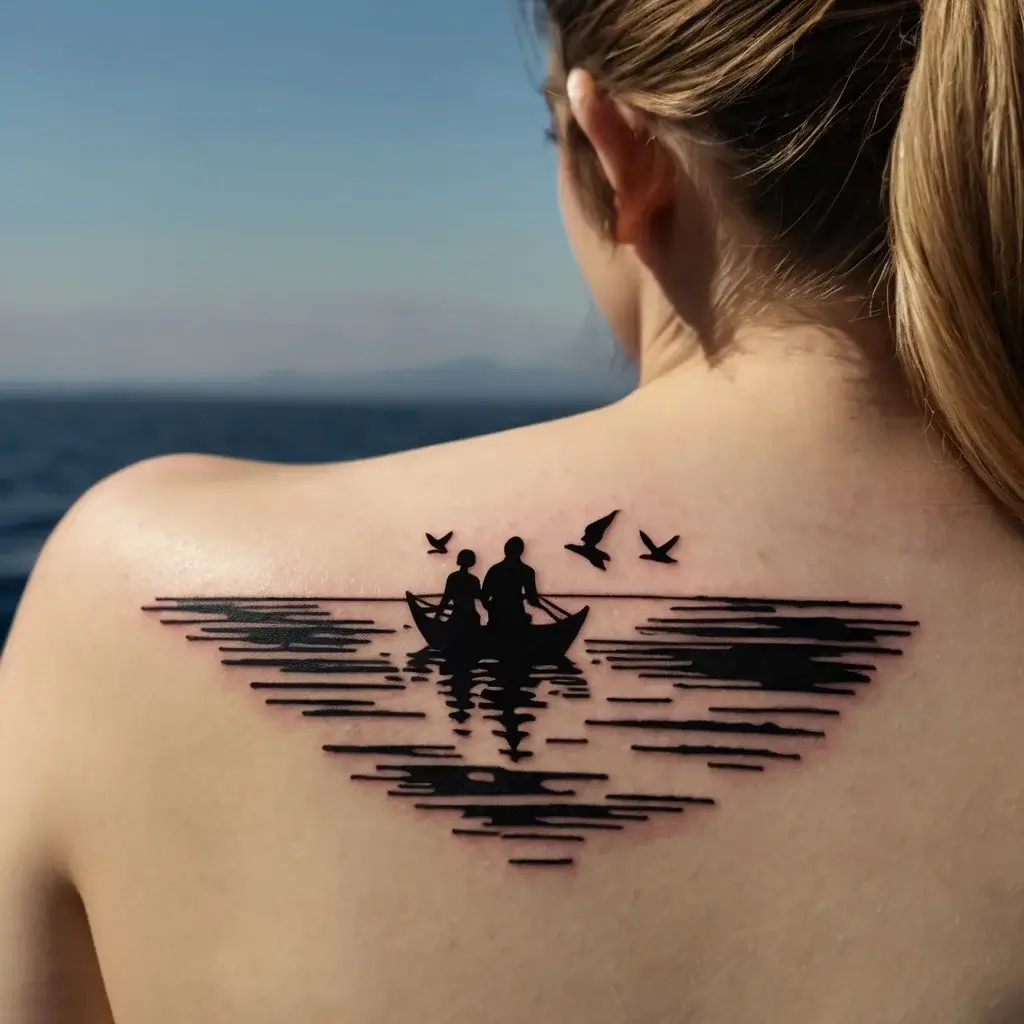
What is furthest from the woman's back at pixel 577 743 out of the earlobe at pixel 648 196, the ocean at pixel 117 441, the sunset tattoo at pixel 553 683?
the ocean at pixel 117 441

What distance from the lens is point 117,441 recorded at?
18.0 ft

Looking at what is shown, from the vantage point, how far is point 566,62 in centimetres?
85

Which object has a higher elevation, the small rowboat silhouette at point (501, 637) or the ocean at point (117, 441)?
the ocean at point (117, 441)

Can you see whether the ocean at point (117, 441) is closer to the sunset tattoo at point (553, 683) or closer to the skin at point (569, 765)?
the skin at point (569, 765)

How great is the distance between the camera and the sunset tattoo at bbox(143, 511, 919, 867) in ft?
2.11

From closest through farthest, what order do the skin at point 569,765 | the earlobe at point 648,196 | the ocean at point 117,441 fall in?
the skin at point 569,765 < the earlobe at point 648,196 < the ocean at point 117,441

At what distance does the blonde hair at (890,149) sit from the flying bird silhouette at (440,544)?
32 centimetres

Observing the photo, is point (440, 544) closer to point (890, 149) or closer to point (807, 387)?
point (807, 387)

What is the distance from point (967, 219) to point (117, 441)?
5485 millimetres

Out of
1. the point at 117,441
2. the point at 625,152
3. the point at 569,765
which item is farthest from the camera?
the point at 117,441

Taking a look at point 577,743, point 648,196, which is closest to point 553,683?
point 577,743

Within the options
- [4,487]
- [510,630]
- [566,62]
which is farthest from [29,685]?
[4,487]

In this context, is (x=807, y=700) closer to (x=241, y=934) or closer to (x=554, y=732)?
(x=554, y=732)

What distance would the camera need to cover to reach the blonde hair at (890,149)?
639 millimetres
